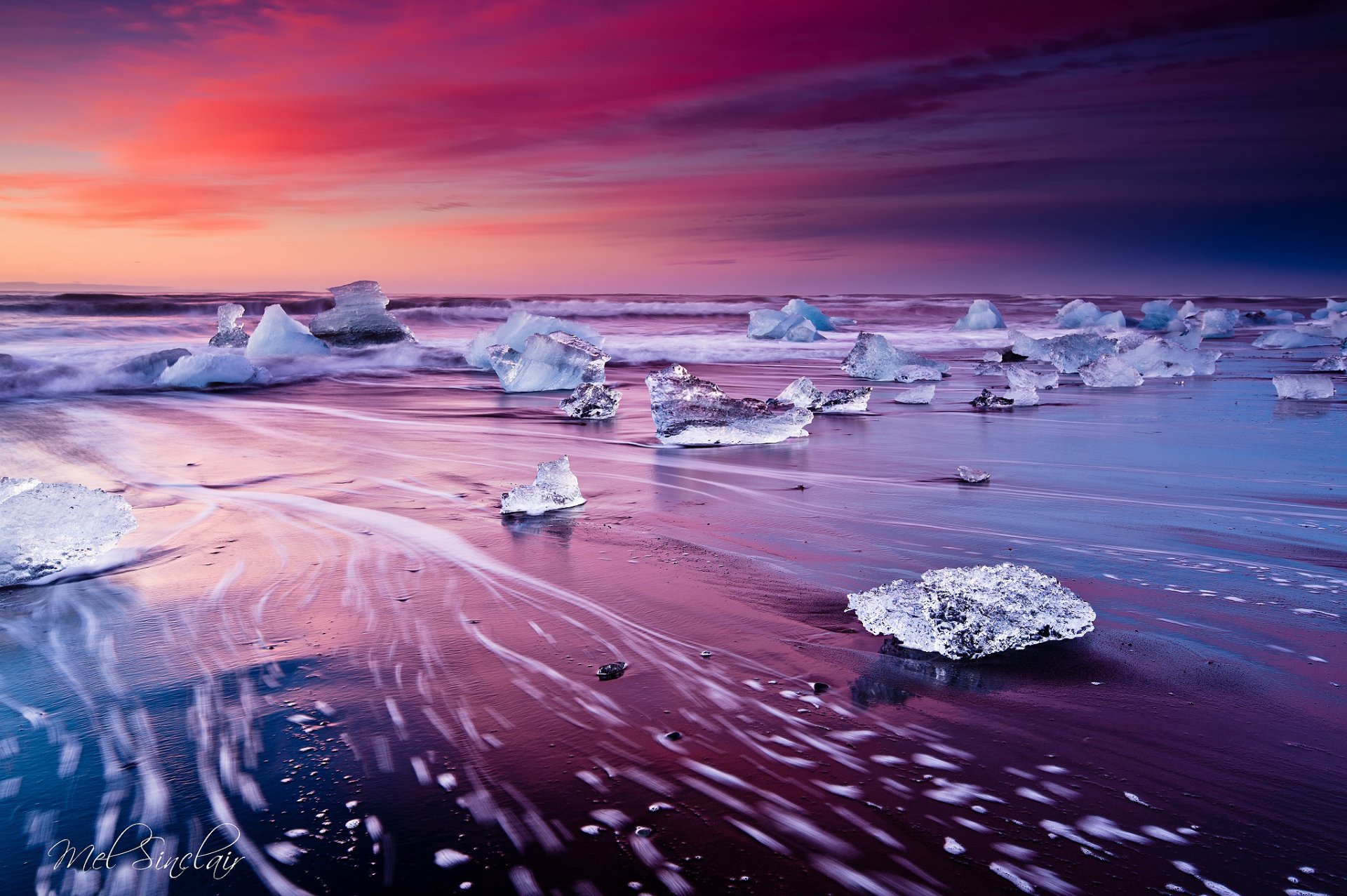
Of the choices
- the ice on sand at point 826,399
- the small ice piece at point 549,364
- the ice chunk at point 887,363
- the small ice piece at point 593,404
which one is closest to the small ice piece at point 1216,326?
the ice chunk at point 887,363

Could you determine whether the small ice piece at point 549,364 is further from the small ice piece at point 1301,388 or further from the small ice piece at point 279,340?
the small ice piece at point 1301,388

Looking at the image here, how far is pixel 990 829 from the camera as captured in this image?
1.66 m

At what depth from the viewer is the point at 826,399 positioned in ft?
27.0

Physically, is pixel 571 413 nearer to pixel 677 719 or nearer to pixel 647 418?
pixel 647 418

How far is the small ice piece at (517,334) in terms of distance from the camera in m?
12.1

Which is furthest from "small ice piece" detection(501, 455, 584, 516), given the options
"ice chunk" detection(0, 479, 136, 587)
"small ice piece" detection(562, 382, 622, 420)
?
"small ice piece" detection(562, 382, 622, 420)

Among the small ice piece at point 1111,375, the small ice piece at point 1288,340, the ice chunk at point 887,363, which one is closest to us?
the small ice piece at point 1111,375

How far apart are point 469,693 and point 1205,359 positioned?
1306 cm

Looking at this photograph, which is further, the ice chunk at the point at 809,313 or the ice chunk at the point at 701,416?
the ice chunk at the point at 809,313

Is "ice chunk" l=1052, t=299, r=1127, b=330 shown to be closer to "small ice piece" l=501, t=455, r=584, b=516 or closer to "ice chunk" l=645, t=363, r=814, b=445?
"ice chunk" l=645, t=363, r=814, b=445

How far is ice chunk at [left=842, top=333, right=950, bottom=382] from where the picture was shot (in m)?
11.5

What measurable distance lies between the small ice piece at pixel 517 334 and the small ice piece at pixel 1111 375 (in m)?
6.87

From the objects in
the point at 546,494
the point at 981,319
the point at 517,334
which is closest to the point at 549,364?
the point at 517,334

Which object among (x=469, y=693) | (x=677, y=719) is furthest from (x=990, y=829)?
(x=469, y=693)
